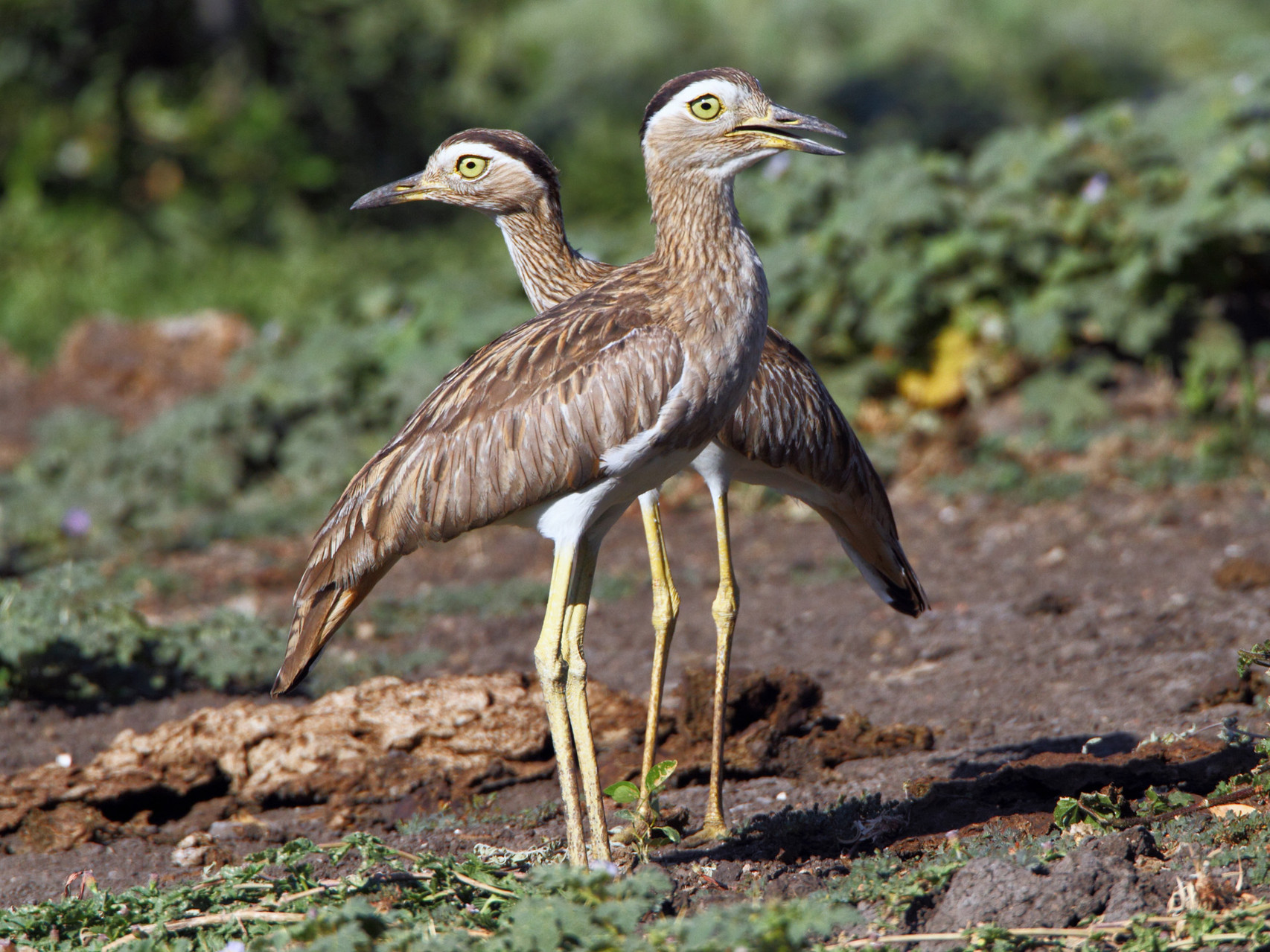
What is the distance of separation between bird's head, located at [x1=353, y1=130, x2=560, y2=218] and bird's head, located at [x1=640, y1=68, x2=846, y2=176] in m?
1.14

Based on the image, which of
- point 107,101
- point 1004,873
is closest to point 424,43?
point 107,101

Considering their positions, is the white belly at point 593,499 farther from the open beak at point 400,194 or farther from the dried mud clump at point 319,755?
the open beak at point 400,194

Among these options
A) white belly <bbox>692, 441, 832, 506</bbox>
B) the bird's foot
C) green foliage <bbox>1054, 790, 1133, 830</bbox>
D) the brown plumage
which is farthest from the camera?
the brown plumage

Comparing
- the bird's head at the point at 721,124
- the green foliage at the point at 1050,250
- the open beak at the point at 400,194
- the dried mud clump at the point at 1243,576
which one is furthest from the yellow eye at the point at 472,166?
the green foliage at the point at 1050,250

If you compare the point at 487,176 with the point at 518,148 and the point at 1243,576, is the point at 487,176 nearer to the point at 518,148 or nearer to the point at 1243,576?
the point at 518,148

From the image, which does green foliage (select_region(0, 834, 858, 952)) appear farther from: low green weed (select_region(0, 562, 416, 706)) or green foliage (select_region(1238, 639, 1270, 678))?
low green weed (select_region(0, 562, 416, 706))

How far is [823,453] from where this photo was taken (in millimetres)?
4730

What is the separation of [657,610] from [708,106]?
1551 mm

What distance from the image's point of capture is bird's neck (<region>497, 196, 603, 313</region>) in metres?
5.00

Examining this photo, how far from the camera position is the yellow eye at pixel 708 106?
3893mm

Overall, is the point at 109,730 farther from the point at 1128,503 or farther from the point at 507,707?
the point at 1128,503

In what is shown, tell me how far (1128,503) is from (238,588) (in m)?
4.36

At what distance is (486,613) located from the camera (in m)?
6.77

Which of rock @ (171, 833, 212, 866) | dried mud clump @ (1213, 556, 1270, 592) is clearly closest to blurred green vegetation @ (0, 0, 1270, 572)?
dried mud clump @ (1213, 556, 1270, 592)
